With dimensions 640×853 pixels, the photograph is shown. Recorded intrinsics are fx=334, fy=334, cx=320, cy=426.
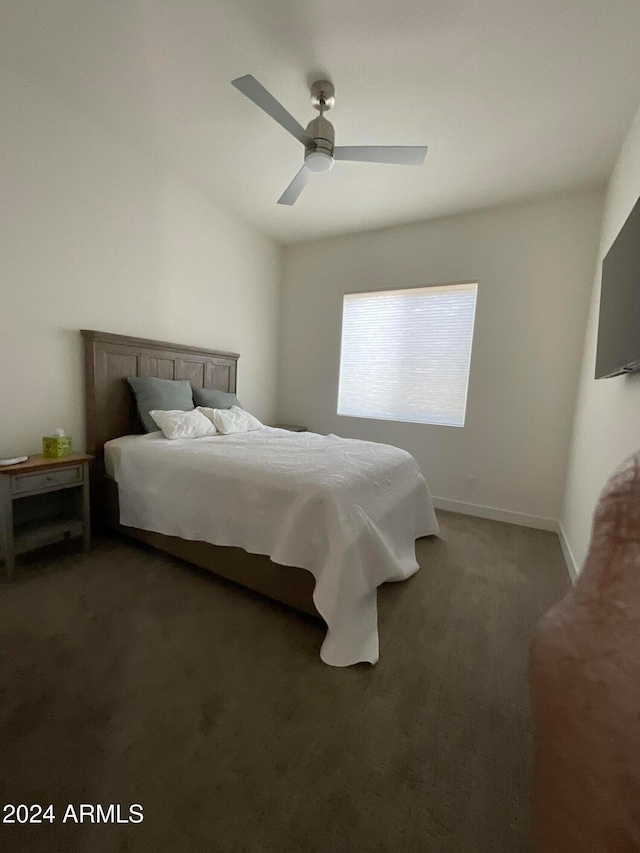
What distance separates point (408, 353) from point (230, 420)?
2.05m

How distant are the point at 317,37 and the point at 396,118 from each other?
27.9 inches

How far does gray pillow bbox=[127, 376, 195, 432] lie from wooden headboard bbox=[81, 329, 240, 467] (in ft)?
0.33

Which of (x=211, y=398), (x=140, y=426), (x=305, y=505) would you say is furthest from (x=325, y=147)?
(x=140, y=426)

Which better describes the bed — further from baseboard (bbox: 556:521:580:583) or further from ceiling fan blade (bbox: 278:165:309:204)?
ceiling fan blade (bbox: 278:165:309:204)

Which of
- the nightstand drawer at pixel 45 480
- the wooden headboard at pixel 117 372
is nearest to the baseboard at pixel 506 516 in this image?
the wooden headboard at pixel 117 372

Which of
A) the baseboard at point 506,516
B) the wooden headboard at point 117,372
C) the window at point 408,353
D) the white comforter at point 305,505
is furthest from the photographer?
the window at point 408,353

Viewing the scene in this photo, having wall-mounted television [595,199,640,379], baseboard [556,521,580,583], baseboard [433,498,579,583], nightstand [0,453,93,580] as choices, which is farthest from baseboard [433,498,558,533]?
nightstand [0,453,93,580]

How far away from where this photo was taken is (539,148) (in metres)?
2.35

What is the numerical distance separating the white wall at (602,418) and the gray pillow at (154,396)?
290 cm

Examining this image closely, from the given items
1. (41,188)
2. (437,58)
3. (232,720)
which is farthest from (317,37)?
(232,720)

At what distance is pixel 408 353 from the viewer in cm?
368

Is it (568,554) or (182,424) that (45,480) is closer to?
(182,424)

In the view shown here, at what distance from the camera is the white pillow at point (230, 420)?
2875mm

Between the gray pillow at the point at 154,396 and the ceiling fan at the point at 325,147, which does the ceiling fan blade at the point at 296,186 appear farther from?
the gray pillow at the point at 154,396
